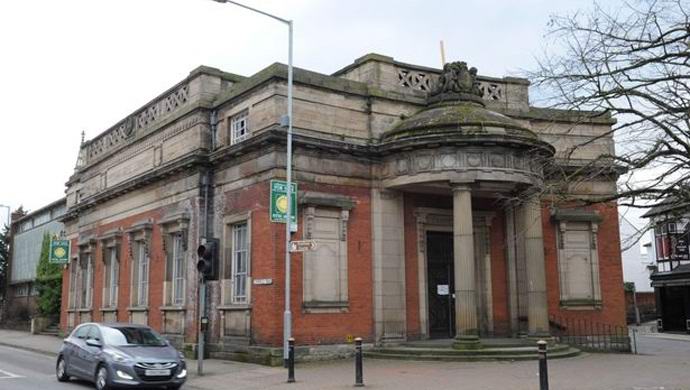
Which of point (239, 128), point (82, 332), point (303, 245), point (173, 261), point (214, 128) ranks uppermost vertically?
point (214, 128)

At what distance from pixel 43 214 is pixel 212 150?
3092 cm

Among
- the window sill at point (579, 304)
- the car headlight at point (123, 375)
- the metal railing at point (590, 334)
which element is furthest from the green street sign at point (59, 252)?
the window sill at point (579, 304)

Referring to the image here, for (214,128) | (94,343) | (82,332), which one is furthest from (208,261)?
(214,128)

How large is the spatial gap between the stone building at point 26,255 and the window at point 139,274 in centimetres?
1970

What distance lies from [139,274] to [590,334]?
54.5ft

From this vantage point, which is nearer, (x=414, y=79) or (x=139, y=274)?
(x=414, y=79)

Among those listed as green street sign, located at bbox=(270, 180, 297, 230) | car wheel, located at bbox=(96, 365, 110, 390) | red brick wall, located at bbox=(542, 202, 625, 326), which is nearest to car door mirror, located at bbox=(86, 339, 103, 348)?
car wheel, located at bbox=(96, 365, 110, 390)

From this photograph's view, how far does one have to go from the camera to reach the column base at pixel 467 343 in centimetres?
1848

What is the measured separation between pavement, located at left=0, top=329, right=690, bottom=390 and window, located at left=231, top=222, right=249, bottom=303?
2106 millimetres

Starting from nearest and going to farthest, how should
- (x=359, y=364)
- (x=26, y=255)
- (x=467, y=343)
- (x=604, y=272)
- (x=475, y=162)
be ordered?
(x=359, y=364)
(x=467, y=343)
(x=475, y=162)
(x=604, y=272)
(x=26, y=255)

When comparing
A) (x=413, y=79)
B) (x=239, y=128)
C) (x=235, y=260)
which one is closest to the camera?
(x=235, y=260)

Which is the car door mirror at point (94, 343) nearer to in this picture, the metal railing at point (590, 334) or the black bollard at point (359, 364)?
the black bollard at point (359, 364)

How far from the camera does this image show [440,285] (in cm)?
2244

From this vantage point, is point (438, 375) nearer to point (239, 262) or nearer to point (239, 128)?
point (239, 262)
